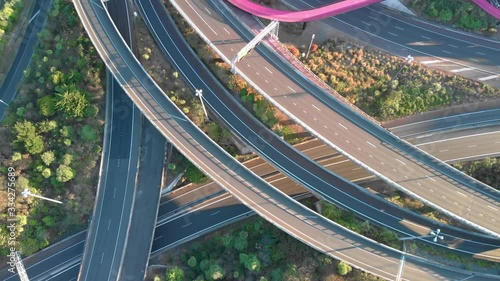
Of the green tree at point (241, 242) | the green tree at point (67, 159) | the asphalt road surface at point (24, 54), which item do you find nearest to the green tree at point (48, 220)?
the green tree at point (67, 159)

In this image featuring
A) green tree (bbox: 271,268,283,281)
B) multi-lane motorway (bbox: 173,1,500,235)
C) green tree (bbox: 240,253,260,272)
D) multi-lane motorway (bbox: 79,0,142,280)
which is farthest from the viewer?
multi-lane motorway (bbox: 79,0,142,280)

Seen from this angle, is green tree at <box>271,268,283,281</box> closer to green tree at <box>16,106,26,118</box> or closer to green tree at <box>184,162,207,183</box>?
green tree at <box>184,162,207,183</box>

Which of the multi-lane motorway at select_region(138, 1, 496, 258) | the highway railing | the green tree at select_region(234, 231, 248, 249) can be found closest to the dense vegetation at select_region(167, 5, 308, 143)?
the multi-lane motorway at select_region(138, 1, 496, 258)

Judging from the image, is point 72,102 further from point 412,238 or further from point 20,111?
point 412,238

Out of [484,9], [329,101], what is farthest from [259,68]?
[484,9]

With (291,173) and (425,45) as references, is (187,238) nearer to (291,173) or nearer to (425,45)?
(291,173)

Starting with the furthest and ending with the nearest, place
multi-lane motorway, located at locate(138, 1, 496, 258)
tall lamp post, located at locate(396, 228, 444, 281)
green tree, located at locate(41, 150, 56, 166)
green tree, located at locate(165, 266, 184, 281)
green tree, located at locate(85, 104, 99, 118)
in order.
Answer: green tree, located at locate(85, 104, 99, 118) → green tree, located at locate(41, 150, 56, 166) → multi-lane motorway, located at locate(138, 1, 496, 258) → green tree, located at locate(165, 266, 184, 281) → tall lamp post, located at locate(396, 228, 444, 281)
